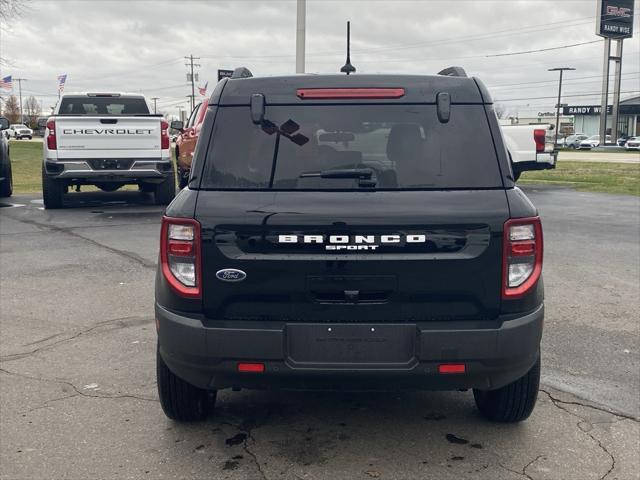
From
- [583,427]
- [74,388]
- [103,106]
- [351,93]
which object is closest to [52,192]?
[103,106]

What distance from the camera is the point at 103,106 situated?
1422cm

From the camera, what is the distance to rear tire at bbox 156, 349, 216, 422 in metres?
3.75

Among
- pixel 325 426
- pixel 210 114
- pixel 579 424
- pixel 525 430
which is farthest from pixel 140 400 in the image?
pixel 579 424

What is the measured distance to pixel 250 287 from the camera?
10.5 ft

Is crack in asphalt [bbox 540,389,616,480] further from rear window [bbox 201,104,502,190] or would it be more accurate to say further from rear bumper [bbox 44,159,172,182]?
rear bumper [bbox 44,159,172,182]

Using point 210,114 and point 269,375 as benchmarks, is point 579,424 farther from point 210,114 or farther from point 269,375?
point 210,114

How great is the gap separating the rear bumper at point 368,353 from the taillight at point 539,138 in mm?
15096

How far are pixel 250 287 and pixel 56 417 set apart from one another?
161cm

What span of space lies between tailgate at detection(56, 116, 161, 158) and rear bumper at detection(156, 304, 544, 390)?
999 centimetres

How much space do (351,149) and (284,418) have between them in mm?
1583

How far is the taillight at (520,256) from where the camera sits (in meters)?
3.22

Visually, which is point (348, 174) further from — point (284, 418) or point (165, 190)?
point (165, 190)

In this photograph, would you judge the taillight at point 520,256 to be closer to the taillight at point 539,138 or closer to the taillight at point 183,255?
the taillight at point 183,255

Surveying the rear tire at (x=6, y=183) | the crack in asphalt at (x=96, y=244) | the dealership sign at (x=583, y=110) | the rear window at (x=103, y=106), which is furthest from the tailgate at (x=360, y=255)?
the dealership sign at (x=583, y=110)
